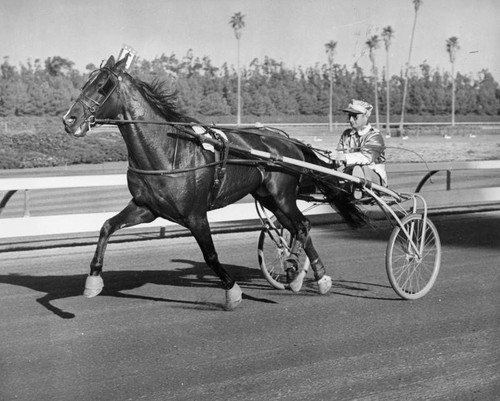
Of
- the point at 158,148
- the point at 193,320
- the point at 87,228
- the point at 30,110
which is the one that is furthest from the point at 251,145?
the point at 30,110

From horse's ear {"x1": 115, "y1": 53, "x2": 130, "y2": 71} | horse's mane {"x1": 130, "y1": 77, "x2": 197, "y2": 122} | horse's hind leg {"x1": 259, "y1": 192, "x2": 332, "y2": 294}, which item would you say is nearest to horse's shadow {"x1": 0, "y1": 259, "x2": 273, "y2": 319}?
horse's hind leg {"x1": 259, "y1": 192, "x2": 332, "y2": 294}

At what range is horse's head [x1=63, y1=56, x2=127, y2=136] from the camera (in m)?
6.18

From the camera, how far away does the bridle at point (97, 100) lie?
6.23 metres

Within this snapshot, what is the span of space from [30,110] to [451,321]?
93.6ft

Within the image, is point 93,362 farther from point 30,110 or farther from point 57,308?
→ point 30,110

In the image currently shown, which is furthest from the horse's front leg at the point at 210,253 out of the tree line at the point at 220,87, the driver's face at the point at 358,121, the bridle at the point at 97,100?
the tree line at the point at 220,87

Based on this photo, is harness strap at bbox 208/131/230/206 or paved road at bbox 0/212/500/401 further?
harness strap at bbox 208/131/230/206

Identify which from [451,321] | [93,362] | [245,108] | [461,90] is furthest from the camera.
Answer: [461,90]

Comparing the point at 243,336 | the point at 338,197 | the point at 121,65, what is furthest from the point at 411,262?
the point at 121,65

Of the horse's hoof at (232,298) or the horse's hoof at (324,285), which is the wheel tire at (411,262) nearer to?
the horse's hoof at (324,285)

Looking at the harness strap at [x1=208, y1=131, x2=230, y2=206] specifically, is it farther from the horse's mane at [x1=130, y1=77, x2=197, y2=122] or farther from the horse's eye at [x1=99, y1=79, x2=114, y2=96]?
the horse's eye at [x1=99, y1=79, x2=114, y2=96]

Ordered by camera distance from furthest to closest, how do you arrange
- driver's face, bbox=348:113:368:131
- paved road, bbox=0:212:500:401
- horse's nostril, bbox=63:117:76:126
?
driver's face, bbox=348:113:368:131, horse's nostril, bbox=63:117:76:126, paved road, bbox=0:212:500:401

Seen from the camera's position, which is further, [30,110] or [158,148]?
[30,110]

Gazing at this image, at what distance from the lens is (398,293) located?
23.3 ft
